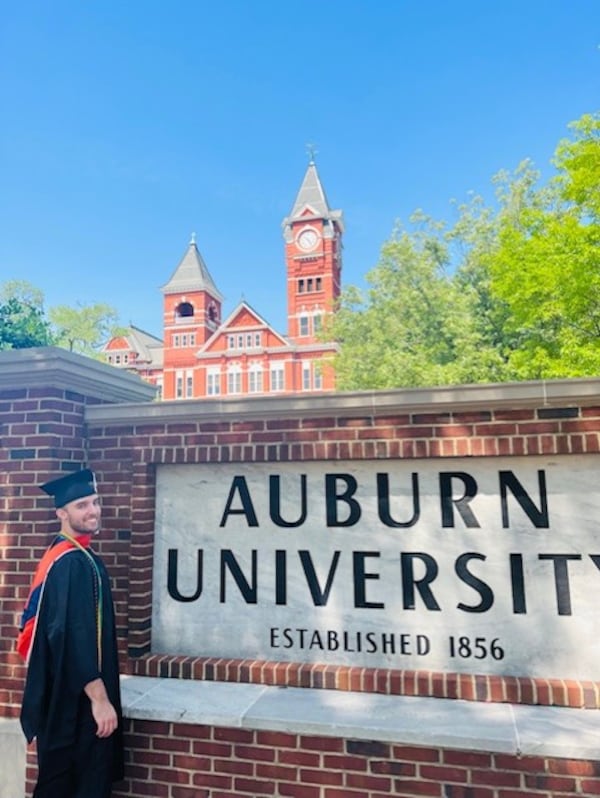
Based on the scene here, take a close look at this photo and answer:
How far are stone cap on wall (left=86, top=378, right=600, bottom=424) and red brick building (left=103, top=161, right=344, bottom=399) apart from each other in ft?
123

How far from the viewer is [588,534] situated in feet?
10.3

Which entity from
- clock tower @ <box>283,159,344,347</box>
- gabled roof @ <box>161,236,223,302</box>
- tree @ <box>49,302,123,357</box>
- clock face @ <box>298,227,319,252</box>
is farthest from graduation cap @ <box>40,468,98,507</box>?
gabled roof @ <box>161,236,223,302</box>

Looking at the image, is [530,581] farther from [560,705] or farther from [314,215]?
[314,215]

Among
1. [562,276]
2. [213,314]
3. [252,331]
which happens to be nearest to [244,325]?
[252,331]

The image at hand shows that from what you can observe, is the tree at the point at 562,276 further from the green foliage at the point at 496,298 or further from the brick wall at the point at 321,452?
the brick wall at the point at 321,452

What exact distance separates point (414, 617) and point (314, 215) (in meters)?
49.7

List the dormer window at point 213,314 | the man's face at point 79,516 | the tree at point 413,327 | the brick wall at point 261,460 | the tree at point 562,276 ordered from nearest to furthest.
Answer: the brick wall at point 261,460
the man's face at point 79,516
the tree at point 562,276
the tree at point 413,327
the dormer window at point 213,314

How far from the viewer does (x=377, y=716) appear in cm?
292

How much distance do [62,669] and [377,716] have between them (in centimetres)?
175

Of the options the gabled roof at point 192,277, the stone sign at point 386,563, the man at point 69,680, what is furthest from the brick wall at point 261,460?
the gabled roof at point 192,277

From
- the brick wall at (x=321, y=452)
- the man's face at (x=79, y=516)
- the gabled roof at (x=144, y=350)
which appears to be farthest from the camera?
the gabled roof at (x=144, y=350)

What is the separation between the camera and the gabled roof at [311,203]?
49.3 meters

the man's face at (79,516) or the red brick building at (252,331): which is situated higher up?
the red brick building at (252,331)

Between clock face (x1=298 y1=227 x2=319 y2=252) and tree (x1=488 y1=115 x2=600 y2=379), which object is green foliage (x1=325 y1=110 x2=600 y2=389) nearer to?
tree (x1=488 y1=115 x2=600 y2=379)
